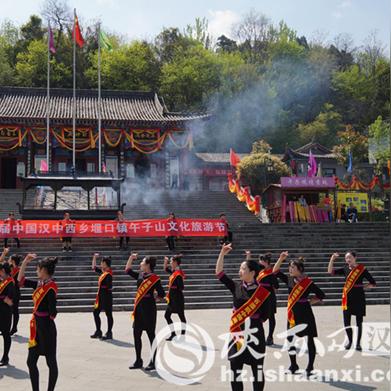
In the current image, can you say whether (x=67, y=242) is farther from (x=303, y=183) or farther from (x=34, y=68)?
(x=34, y=68)

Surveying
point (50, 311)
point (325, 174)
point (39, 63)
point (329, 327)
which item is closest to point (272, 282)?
point (329, 327)

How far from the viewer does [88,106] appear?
120 feet

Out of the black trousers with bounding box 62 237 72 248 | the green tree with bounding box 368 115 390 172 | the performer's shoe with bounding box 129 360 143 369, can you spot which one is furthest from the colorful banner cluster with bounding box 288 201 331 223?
the performer's shoe with bounding box 129 360 143 369

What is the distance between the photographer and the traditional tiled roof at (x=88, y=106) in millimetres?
33281

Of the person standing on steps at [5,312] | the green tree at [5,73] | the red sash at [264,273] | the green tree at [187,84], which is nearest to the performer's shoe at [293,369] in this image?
the red sash at [264,273]

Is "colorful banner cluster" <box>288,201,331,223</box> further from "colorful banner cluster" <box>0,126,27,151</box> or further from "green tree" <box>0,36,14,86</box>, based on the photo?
"green tree" <box>0,36,14,86</box>

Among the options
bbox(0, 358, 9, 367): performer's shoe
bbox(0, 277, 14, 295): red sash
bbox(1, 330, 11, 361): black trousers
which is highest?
bbox(0, 277, 14, 295): red sash

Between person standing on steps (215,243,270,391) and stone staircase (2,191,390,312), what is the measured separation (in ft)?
28.5

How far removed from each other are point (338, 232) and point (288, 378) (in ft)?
48.3

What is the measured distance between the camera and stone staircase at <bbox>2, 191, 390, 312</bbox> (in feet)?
48.3

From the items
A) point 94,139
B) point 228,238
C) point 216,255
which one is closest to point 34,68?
point 94,139

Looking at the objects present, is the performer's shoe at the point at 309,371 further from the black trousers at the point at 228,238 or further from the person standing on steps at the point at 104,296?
the black trousers at the point at 228,238

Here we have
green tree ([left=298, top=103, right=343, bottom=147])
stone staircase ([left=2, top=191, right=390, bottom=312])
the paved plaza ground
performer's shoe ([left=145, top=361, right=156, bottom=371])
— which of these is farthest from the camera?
green tree ([left=298, top=103, right=343, bottom=147])

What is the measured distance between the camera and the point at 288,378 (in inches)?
270
